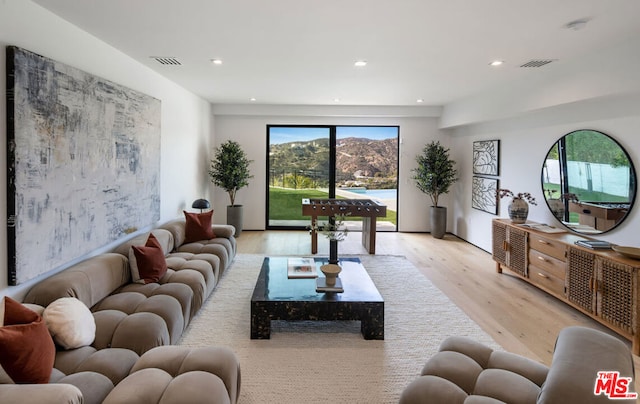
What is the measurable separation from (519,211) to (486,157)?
1.88 m

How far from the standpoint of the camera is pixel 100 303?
113 inches

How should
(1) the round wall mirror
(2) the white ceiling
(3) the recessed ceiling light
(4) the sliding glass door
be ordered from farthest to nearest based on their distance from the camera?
(4) the sliding glass door < (1) the round wall mirror < (3) the recessed ceiling light < (2) the white ceiling

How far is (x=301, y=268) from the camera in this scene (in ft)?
13.4

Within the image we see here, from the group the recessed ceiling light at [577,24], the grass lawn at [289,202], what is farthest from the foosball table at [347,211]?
the recessed ceiling light at [577,24]

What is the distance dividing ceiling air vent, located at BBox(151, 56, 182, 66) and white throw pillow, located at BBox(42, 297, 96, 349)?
Answer: 9.78 ft

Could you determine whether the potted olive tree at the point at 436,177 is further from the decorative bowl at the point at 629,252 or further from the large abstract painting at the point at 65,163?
the large abstract painting at the point at 65,163

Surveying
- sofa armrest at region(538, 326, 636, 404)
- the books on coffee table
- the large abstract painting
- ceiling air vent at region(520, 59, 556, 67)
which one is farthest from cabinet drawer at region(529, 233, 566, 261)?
the large abstract painting

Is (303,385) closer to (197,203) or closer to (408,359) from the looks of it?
(408,359)

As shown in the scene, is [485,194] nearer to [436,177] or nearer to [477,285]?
[436,177]

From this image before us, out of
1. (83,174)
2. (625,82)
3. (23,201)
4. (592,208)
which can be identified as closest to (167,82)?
(83,174)

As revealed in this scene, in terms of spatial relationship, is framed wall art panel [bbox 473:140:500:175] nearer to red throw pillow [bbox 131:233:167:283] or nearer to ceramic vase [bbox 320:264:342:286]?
ceramic vase [bbox 320:264:342:286]

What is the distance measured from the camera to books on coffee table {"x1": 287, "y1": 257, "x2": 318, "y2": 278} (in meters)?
3.87

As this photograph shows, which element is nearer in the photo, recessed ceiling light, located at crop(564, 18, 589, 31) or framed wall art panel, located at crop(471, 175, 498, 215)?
recessed ceiling light, located at crop(564, 18, 589, 31)

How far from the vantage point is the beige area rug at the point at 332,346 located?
2.52 metres
